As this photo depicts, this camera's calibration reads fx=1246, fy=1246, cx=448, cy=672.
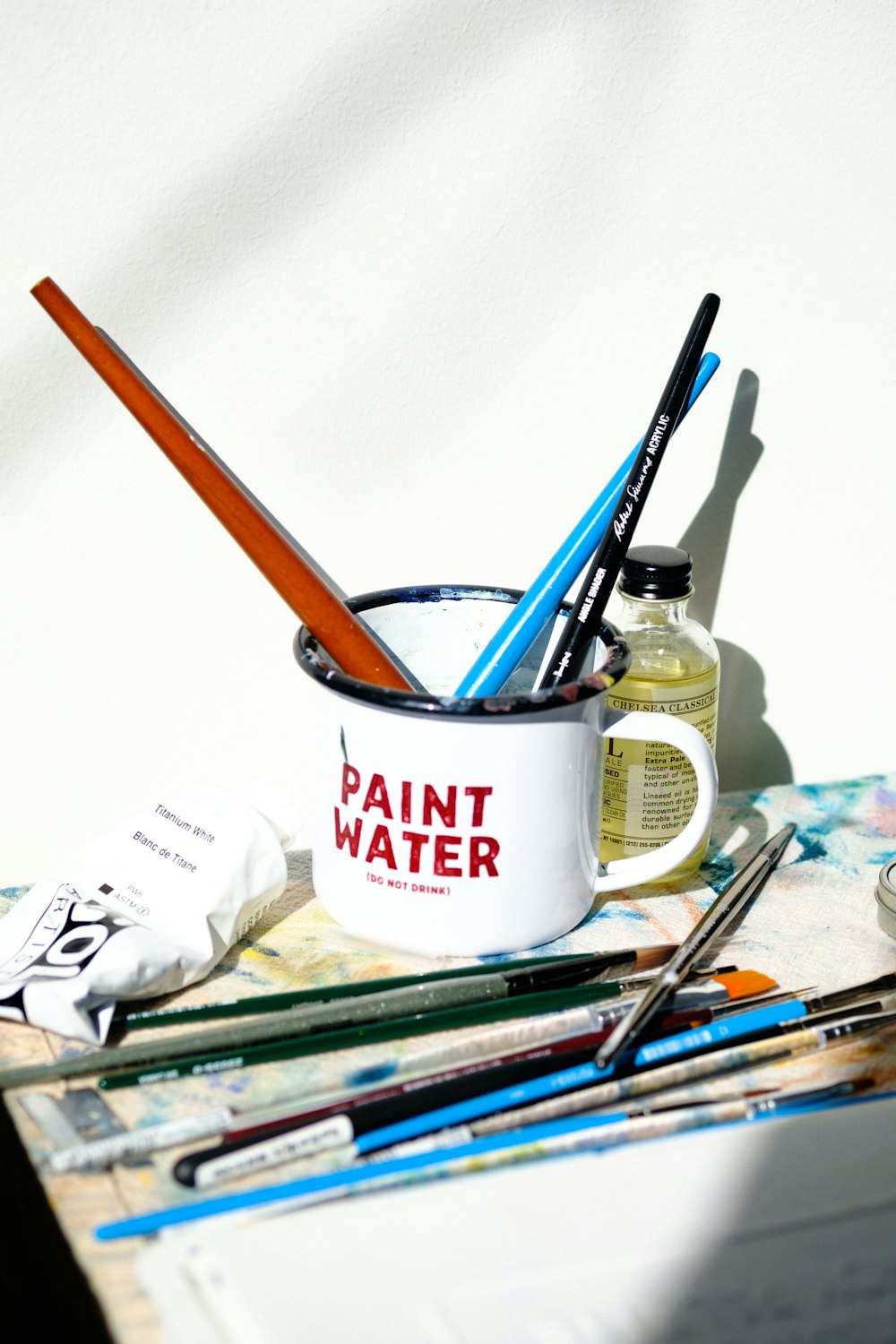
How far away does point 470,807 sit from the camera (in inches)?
18.1

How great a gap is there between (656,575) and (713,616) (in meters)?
0.13

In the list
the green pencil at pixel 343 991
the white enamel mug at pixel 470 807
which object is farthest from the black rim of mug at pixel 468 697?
the green pencil at pixel 343 991

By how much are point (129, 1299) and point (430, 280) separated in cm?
42

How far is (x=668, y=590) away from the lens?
54 centimetres

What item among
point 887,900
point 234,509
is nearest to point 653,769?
point 887,900

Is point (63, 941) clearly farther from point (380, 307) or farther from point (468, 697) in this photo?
point (380, 307)

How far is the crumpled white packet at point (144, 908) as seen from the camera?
0.45 m

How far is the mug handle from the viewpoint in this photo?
19.3 inches

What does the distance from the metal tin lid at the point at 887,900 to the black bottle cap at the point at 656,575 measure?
0.15 m

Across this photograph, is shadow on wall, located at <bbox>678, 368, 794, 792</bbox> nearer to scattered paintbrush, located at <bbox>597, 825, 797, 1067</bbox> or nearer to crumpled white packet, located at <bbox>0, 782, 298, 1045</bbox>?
scattered paintbrush, located at <bbox>597, 825, 797, 1067</bbox>

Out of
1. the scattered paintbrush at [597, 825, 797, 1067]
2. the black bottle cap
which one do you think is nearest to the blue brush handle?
the black bottle cap

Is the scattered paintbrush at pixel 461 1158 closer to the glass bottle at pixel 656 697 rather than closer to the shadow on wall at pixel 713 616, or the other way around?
the glass bottle at pixel 656 697

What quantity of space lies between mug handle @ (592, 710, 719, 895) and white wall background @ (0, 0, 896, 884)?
153 millimetres

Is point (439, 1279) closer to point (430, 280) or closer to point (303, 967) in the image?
point (303, 967)
